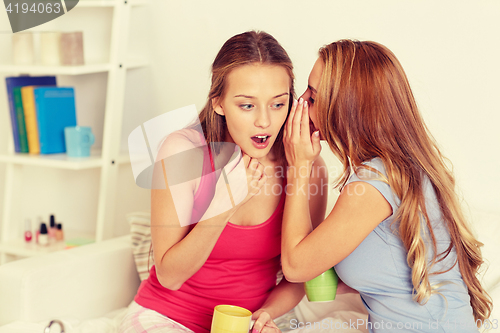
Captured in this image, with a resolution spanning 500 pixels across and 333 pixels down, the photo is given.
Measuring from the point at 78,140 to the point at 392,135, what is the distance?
1.34 m

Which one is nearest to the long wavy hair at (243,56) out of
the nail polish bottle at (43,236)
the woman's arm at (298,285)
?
the woman's arm at (298,285)

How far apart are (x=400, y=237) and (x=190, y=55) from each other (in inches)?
46.0

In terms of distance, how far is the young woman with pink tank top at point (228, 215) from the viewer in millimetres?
1056

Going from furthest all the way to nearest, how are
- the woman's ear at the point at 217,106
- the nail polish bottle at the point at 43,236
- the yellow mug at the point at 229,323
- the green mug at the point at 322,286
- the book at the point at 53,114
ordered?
1. the nail polish bottle at the point at 43,236
2. the book at the point at 53,114
3. the woman's ear at the point at 217,106
4. the green mug at the point at 322,286
5. the yellow mug at the point at 229,323

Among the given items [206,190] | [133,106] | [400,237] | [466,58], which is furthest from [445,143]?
[133,106]

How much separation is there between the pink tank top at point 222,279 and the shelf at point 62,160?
0.79m

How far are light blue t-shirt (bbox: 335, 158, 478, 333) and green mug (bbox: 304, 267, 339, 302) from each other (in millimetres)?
60

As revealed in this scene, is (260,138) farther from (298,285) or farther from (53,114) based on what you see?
(53,114)

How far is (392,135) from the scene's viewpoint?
962 millimetres

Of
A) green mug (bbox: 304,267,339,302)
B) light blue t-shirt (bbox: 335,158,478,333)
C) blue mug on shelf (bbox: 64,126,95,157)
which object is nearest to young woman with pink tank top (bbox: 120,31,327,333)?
green mug (bbox: 304,267,339,302)

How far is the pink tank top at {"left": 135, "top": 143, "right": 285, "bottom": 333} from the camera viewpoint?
1.13 metres

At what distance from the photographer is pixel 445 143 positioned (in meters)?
1.43

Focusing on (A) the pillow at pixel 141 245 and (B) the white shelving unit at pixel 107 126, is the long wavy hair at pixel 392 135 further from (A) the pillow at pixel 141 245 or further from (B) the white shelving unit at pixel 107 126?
(B) the white shelving unit at pixel 107 126

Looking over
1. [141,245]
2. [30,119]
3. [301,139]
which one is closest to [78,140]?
[30,119]
